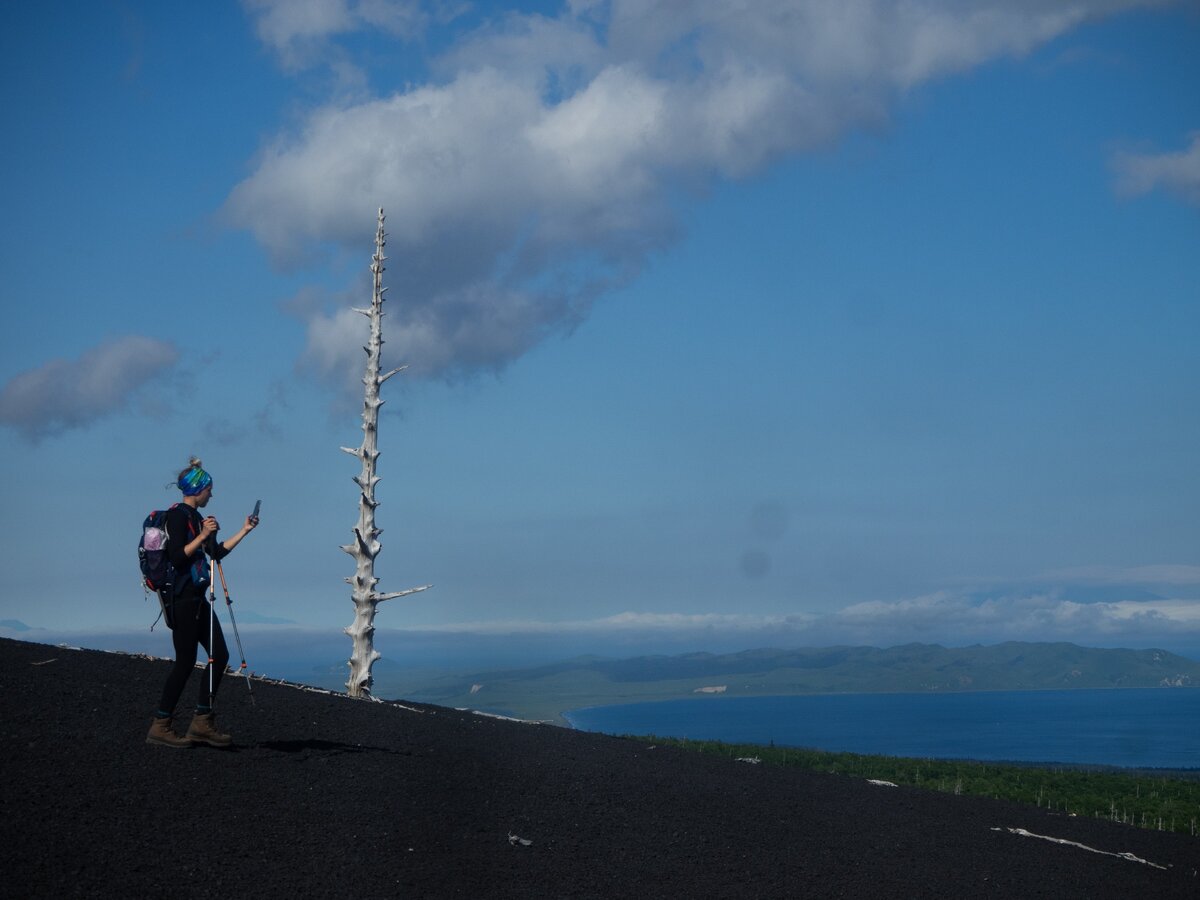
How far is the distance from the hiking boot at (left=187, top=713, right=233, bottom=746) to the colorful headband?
2350 mm

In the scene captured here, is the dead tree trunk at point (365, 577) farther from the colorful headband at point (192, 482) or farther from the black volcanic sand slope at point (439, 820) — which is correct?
the colorful headband at point (192, 482)

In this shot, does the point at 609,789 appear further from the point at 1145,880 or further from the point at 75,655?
the point at 75,655

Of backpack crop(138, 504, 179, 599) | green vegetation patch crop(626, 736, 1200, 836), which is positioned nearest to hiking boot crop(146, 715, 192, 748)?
backpack crop(138, 504, 179, 599)

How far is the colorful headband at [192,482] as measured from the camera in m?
11.1

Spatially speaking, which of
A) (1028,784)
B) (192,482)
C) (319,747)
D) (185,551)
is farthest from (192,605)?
(1028,784)

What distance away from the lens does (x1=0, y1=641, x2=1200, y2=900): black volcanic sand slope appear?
28.3 ft

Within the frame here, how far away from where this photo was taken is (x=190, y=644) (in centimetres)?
1074

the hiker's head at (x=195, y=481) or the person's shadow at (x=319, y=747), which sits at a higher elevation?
the hiker's head at (x=195, y=481)

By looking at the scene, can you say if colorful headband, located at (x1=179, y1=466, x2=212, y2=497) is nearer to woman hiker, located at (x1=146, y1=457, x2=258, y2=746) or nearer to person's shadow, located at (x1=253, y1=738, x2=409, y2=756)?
woman hiker, located at (x1=146, y1=457, x2=258, y2=746)

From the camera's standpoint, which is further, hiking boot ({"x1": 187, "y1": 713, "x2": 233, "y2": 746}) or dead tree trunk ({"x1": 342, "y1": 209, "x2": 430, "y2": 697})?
dead tree trunk ({"x1": 342, "y1": 209, "x2": 430, "y2": 697})

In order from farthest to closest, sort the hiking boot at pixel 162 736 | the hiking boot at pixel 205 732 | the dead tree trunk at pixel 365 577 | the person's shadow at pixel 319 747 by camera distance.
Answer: the dead tree trunk at pixel 365 577 < the person's shadow at pixel 319 747 < the hiking boot at pixel 205 732 < the hiking boot at pixel 162 736

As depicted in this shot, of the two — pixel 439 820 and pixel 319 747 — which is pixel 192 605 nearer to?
pixel 319 747

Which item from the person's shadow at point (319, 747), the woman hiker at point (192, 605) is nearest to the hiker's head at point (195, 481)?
the woman hiker at point (192, 605)

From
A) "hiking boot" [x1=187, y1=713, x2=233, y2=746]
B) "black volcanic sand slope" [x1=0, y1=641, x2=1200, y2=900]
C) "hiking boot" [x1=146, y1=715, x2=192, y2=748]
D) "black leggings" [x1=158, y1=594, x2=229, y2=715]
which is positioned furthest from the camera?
"hiking boot" [x1=187, y1=713, x2=233, y2=746]
